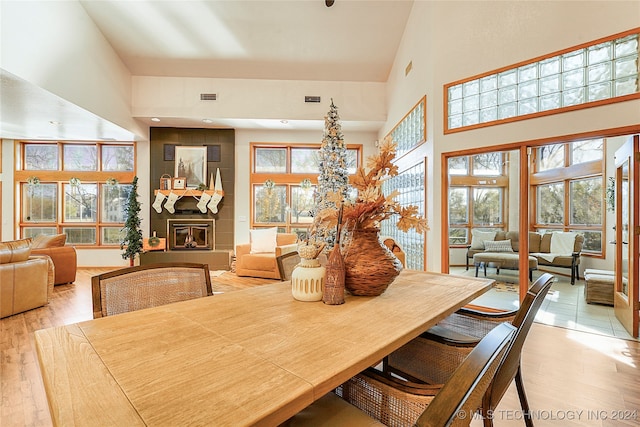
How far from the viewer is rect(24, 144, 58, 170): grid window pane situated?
6.96m

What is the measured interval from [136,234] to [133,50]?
3.41m

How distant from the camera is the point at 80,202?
23.0 feet

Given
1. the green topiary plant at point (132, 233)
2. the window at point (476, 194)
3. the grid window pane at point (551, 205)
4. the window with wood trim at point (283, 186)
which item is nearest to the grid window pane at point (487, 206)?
the window at point (476, 194)

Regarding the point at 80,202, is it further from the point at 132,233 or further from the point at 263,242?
the point at 263,242

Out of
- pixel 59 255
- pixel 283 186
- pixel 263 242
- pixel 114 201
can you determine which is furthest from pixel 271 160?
pixel 59 255

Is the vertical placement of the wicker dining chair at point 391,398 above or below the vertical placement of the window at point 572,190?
below

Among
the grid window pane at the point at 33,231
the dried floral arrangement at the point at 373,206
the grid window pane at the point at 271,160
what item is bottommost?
the grid window pane at the point at 33,231

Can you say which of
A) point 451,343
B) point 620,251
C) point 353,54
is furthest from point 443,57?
point 451,343

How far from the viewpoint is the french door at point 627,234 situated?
288 centimetres

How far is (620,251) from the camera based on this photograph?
129 inches

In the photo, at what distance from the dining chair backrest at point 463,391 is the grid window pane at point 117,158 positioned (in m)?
8.01

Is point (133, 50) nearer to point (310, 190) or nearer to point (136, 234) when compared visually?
point (136, 234)

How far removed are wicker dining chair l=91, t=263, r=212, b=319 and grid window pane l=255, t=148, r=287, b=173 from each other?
5.86 metres

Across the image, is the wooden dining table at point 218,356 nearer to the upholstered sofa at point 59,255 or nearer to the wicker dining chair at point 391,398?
the wicker dining chair at point 391,398
